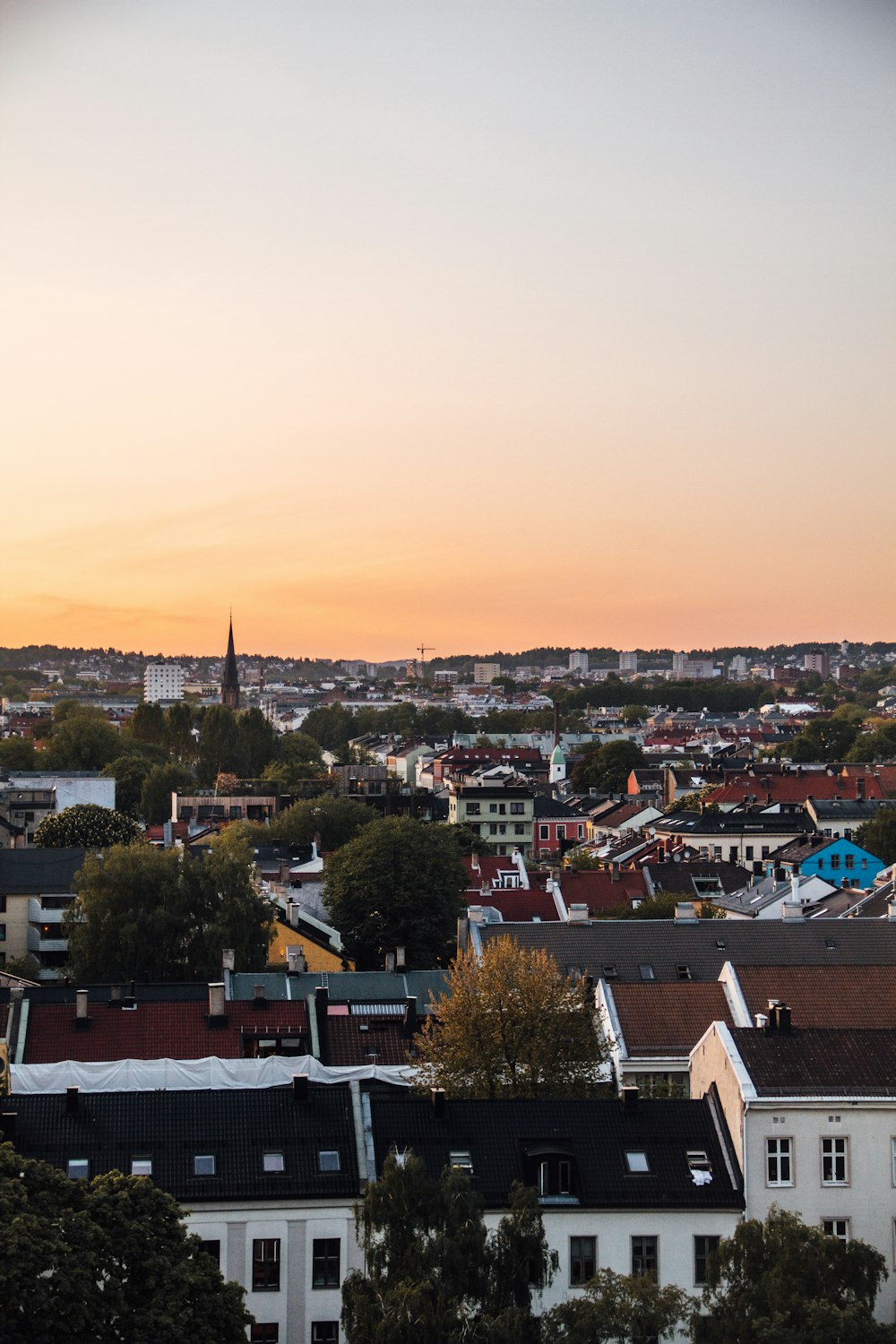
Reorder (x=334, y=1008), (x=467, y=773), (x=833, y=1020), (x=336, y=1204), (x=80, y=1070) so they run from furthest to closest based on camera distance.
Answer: (x=467, y=773), (x=334, y=1008), (x=833, y=1020), (x=80, y=1070), (x=336, y=1204)

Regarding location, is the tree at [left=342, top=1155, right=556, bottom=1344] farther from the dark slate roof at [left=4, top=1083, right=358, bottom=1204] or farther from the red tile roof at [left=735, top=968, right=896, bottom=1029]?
the red tile roof at [left=735, top=968, right=896, bottom=1029]

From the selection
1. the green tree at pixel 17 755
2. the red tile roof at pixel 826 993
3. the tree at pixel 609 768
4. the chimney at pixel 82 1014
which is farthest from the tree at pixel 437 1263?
the green tree at pixel 17 755

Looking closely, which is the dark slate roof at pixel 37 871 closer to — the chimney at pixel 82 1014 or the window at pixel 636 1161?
the chimney at pixel 82 1014

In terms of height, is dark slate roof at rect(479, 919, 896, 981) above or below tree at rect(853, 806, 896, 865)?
below

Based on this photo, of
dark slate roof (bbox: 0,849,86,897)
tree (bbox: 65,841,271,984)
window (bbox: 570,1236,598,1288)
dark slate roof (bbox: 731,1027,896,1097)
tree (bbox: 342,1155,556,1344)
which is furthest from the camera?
dark slate roof (bbox: 0,849,86,897)

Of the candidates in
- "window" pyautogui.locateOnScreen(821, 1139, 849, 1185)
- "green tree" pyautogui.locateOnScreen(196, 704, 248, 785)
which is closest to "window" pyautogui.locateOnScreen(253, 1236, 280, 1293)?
"window" pyautogui.locateOnScreen(821, 1139, 849, 1185)

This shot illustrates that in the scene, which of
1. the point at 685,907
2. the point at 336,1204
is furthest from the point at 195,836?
the point at 336,1204

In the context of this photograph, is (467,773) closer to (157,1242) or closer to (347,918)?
(347,918)
